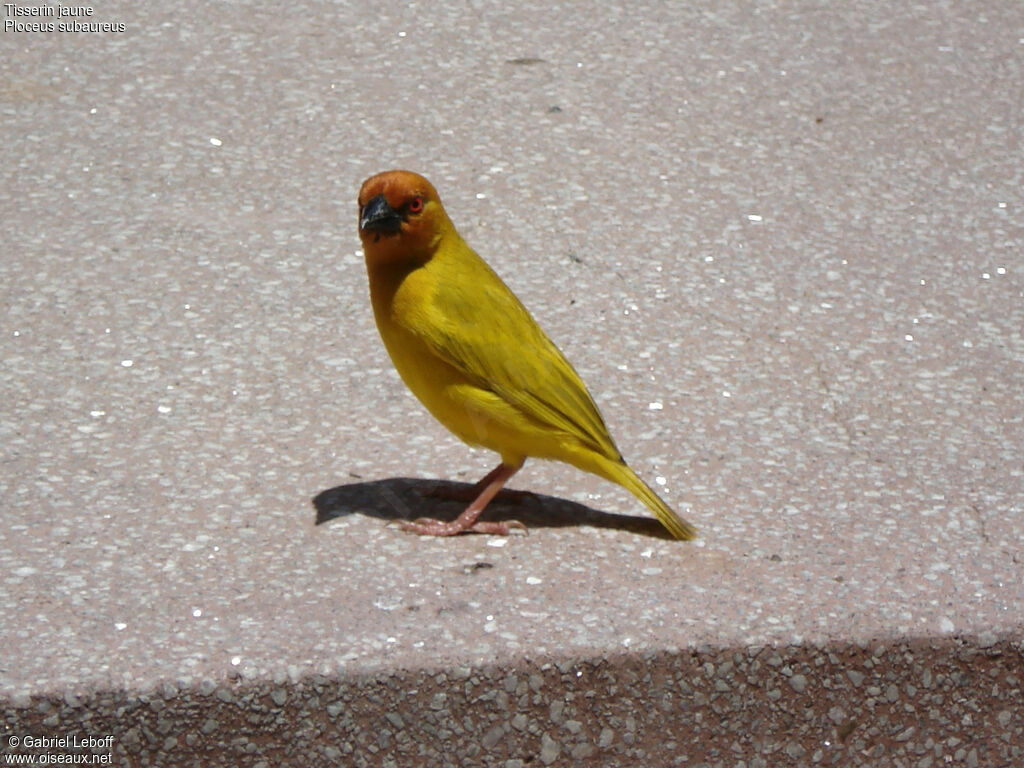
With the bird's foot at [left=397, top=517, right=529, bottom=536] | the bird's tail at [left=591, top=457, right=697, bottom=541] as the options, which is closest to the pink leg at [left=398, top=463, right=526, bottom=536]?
the bird's foot at [left=397, top=517, right=529, bottom=536]

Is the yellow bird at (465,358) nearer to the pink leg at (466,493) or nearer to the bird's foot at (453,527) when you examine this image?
the bird's foot at (453,527)

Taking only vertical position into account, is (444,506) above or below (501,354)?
below

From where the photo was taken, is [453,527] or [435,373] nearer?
[435,373]

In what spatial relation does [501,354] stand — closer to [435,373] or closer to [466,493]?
[435,373]

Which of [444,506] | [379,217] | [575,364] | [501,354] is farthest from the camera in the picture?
[575,364]

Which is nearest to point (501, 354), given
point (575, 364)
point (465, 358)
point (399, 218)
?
point (465, 358)

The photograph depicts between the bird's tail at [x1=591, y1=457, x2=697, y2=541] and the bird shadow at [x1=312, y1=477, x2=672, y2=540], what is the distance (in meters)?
0.06

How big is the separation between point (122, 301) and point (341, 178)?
1.10 meters

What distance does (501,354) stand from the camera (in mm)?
3572

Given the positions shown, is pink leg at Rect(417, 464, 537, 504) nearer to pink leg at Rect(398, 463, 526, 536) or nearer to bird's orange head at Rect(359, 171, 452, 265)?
pink leg at Rect(398, 463, 526, 536)

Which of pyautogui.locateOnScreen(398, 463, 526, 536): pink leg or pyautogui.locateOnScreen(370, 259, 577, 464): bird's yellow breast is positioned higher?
pyautogui.locateOnScreen(370, 259, 577, 464): bird's yellow breast

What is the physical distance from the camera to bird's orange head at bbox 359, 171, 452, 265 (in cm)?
344

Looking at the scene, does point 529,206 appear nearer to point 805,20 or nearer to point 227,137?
point 227,137

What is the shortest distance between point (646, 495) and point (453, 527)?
49 cm
